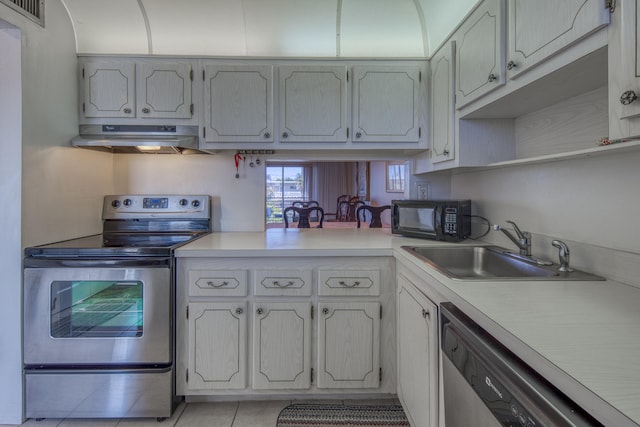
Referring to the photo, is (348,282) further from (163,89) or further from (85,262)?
(163,89)

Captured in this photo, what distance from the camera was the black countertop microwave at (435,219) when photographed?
6.12 ft

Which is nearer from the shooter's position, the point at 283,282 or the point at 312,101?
the point at 283,282

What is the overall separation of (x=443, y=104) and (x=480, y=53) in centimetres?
44

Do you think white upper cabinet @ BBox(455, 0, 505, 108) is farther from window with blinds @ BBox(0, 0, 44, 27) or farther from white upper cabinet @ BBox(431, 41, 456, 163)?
window with blinds @ BBox(0, 0, 44, 27)

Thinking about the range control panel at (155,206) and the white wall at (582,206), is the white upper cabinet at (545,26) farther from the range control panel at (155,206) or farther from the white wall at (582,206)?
the range control panel at (155,206)

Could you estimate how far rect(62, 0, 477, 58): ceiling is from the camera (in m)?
2.15

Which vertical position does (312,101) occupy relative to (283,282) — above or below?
above

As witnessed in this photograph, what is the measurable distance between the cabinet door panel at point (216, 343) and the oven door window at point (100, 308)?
11.1 inches

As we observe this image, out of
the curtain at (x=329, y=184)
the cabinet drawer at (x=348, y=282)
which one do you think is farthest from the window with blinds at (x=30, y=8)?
the curtain at (x=329, y=184)

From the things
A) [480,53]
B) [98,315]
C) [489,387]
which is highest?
[480,53]

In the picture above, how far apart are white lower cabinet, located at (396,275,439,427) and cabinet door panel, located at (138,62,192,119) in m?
1.67

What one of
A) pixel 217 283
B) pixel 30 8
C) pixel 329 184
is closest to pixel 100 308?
pixel 217 283

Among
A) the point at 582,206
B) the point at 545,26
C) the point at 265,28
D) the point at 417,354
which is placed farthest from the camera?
the point at 265,28

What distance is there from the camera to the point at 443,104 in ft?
6.18
